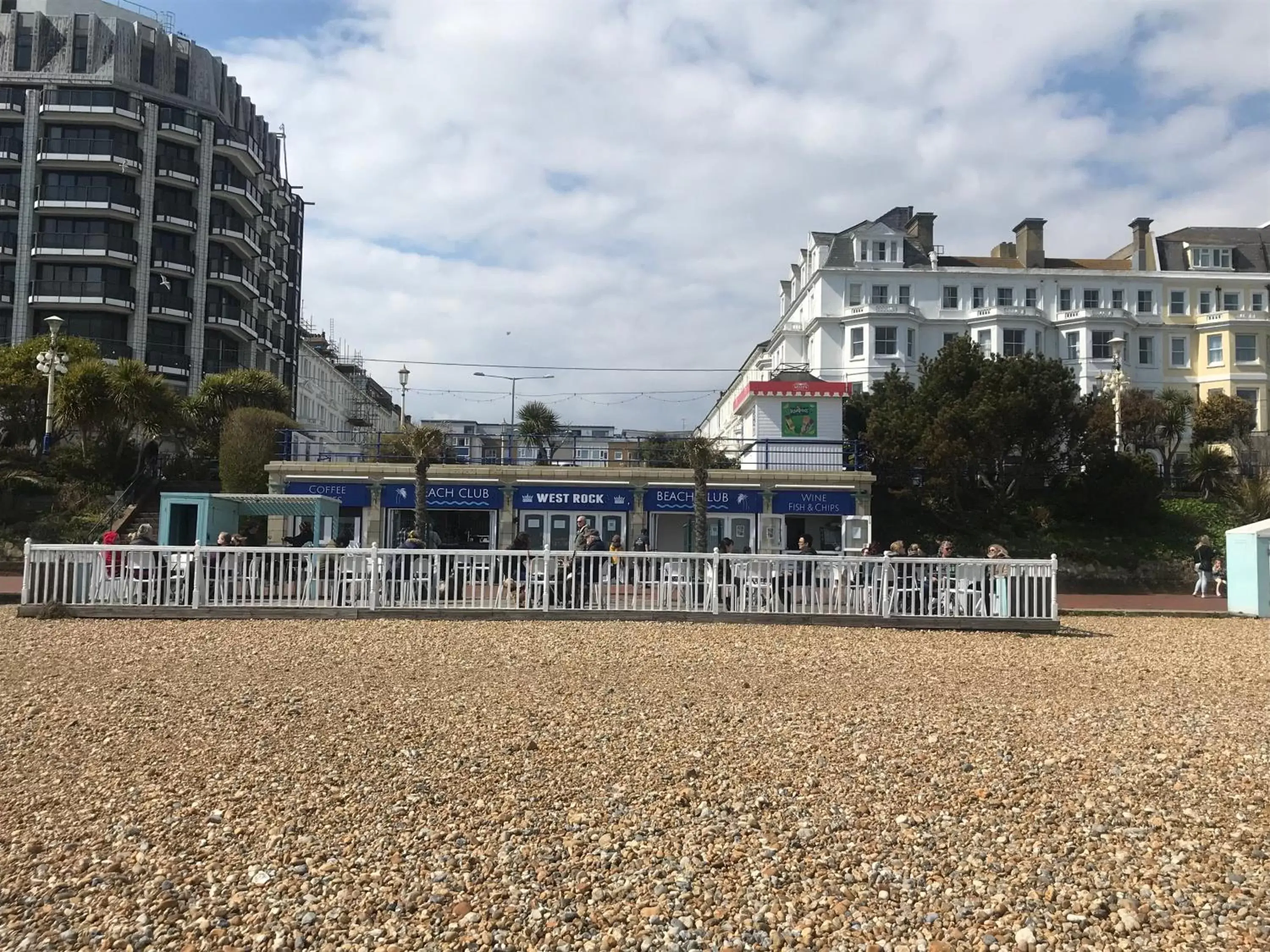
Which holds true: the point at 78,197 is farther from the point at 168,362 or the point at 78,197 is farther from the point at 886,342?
the point at 886,342

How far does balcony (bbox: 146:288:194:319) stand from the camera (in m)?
50.2

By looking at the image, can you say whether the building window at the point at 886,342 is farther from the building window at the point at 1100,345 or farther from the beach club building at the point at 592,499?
the beach club building at the point at 592,499

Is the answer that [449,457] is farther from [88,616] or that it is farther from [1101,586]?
[1101,586]

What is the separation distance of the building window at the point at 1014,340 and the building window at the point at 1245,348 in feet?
38.2

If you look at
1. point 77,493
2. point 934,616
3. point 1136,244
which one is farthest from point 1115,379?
point 77,493

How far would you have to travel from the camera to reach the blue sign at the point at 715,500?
1107 inches

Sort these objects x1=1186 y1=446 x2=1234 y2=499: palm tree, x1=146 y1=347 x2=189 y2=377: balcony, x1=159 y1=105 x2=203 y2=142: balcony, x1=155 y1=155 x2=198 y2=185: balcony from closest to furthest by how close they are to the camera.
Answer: x1=1186 y1=446 x2=1234 y2=499: palm tree
x1=146 y1=347 x2=189 y2=377: balcony
x1=155 y1=155 x2=198 y2=185: balcony
x1=159 y1=105 x2=203 y2=142: balcony

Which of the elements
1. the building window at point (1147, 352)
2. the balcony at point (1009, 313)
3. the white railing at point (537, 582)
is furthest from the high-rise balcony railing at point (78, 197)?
the building window at point (1147, 352)

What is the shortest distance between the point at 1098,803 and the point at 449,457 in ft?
85.3

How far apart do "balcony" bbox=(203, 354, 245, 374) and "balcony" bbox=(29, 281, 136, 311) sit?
4688 millimetres

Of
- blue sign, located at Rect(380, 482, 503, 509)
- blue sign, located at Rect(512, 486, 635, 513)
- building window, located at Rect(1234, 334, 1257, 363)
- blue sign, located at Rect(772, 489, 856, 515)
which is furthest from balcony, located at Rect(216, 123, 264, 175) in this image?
building window, located at Rect(1234, 334, 1257, 363)

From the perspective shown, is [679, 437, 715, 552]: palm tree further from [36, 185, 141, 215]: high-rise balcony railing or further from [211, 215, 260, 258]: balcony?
[211, 215, 260, 258]: balcony

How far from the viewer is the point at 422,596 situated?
14742mm

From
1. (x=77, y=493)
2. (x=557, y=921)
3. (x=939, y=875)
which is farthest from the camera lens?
(x=77, y=493)
